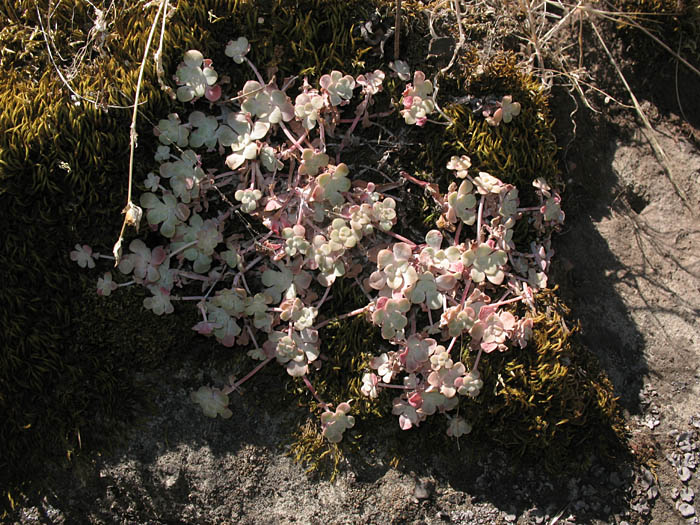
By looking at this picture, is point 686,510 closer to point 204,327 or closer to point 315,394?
point 315,394

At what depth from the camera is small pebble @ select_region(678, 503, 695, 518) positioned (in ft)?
8.73

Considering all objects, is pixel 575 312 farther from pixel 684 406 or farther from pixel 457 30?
pixel 457 30

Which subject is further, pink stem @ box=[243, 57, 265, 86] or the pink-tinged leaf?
pink stem @ box=[243, 57, 265, 86]

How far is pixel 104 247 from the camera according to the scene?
2.65 meters

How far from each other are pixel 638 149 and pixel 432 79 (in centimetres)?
132

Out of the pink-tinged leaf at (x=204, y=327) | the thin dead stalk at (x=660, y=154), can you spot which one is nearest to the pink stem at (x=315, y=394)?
the pink-tinged leaf at (x=204, y=327)

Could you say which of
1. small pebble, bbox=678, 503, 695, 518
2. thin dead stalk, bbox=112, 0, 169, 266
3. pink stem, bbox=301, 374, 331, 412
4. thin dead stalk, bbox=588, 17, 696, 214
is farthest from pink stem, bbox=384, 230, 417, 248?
small pebble, bbox=678, 503, 695, 518

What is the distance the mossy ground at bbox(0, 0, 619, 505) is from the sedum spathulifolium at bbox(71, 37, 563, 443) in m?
0.10

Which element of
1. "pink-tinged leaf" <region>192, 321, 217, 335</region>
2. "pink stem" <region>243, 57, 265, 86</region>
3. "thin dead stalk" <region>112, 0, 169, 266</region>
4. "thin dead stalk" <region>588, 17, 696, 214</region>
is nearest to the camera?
"thin dead stalk" <region>112, 0, 169, 266</region>

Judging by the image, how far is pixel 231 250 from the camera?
2.65m

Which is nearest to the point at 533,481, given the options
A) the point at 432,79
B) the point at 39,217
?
the point at 432,79

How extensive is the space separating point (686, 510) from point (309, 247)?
6.60 feet

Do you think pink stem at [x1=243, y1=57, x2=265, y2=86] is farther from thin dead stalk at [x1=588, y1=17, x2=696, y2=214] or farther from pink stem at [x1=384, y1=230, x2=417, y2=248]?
thin dead stalk at [x1=588, y1=17, x2=696, y2=214]

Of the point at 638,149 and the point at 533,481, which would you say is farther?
the point at 638,149
